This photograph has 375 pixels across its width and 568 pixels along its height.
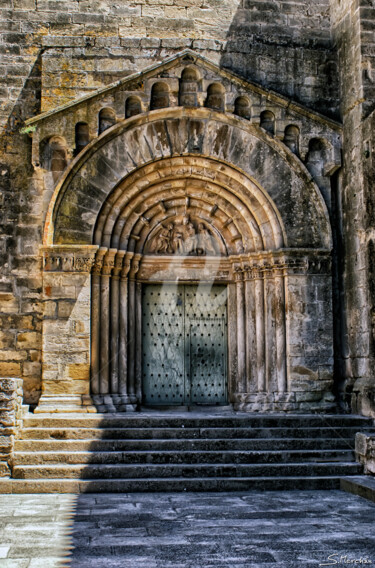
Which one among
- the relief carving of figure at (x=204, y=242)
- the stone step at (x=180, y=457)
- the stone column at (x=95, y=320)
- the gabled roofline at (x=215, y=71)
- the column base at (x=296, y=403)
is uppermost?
the gabled roofline at (x=215, y=71)

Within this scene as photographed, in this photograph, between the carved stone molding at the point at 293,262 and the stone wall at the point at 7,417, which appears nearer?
the stone wall at the point at 7,417

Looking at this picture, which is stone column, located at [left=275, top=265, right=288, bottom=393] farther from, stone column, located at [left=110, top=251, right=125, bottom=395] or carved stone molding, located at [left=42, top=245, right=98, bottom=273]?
carved stone molding, located at [left=42, top=245, right=98, bottom=273]

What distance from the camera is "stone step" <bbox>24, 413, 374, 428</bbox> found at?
8.02 metres

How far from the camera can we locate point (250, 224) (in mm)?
9836

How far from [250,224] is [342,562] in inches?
233

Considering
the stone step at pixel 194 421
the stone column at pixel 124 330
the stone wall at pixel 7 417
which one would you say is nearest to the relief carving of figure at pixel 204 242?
the stone column at pixel 124 330

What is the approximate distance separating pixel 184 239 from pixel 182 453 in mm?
3696

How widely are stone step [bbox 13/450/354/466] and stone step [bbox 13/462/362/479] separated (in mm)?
109

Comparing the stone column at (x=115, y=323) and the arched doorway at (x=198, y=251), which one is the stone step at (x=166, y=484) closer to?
the arched doorway at (x=198, y=251)

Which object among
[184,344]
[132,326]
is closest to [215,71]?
[132,326]

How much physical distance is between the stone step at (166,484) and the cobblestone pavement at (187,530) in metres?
0.17

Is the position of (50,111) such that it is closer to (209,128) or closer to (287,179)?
(209,128)

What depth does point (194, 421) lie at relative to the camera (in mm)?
8156

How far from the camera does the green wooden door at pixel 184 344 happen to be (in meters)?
10.1
